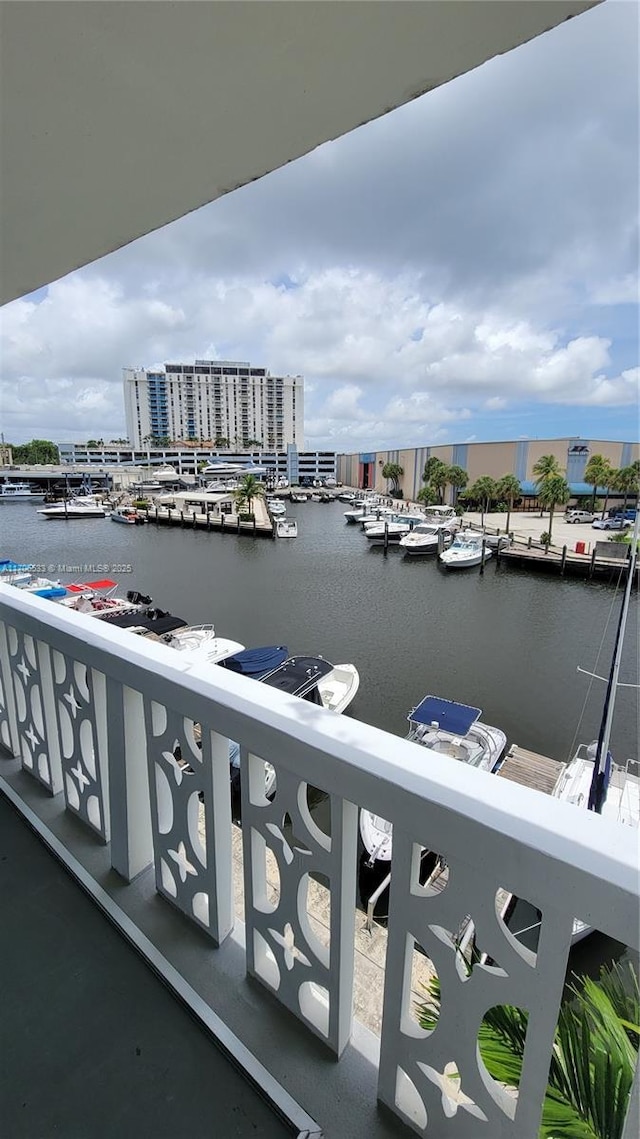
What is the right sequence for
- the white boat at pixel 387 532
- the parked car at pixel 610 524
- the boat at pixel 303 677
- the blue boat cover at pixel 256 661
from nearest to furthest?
the boat at pixel 303 677 < the blue boat cover at pixel 256 661 < the parked car at pixel 610 524 < the white boat at pixel 387 532

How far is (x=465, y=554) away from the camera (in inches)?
803

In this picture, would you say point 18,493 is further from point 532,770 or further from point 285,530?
point 532,770

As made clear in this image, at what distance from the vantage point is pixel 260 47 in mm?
635

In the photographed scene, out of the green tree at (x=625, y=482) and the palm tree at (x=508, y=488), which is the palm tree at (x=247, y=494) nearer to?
the palm tree at (x=508, y=488)

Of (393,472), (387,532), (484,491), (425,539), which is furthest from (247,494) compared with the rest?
(393,472)

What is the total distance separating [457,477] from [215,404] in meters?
38.6

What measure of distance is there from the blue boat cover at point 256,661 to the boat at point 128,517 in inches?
1028

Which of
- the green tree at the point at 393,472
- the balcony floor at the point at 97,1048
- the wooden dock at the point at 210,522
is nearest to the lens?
the balcony floor at the point at 97,1048

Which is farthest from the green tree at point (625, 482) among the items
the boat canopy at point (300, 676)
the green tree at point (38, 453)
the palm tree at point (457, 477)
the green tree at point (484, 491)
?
the green tree at point (38, 453)

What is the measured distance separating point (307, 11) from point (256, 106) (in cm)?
19

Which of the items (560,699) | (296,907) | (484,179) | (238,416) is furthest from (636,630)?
(238,416)

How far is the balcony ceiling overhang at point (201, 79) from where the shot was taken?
1.93ft

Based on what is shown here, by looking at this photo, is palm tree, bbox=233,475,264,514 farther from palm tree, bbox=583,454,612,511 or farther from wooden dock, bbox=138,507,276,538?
palm tree, bbox=583,454,612,511

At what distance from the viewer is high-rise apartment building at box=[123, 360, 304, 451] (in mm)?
57844
